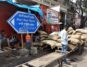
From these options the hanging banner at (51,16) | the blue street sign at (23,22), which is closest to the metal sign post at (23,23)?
the blue street sign at (23,22)

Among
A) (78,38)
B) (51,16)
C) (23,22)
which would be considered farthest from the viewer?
(51,16)

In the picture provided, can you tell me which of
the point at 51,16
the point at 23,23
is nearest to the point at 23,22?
the point at 23,23

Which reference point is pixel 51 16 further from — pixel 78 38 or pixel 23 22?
pixel 23 22

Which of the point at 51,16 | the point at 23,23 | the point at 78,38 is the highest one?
the point at 51,16

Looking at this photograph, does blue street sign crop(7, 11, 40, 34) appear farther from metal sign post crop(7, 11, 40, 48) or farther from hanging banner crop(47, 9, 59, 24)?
hanging banner crop(47, 9, 59, 24)

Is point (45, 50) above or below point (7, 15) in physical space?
below

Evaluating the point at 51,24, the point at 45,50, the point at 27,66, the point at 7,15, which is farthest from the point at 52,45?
the point at 51,24

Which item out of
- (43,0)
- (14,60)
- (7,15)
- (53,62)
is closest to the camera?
(53,62)

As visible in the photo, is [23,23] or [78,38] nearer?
[23,23]

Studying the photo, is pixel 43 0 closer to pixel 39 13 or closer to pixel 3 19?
pixel 39 13

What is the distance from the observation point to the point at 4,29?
47.7ft

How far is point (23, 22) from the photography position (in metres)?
13.5

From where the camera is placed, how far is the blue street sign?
1279cm

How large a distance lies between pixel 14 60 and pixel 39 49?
3.39 metres
